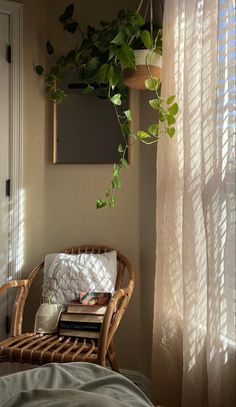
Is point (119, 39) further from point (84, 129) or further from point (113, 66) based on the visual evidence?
point (84, 129)

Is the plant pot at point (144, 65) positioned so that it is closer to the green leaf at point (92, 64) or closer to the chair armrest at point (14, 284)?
the green leaf at point (92, 64)

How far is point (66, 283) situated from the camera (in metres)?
2.45

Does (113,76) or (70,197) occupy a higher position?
(113,76)

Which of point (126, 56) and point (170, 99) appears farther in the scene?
point (126, 56)

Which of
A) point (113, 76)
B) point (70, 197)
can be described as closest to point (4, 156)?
point (70, 197)

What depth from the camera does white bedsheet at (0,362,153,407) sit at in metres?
1.07

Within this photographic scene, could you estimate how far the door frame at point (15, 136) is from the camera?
2678 mm

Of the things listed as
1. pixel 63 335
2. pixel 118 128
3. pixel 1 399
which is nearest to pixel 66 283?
pixel 63 335

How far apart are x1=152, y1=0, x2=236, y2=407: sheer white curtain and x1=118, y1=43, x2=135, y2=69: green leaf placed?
0.17m

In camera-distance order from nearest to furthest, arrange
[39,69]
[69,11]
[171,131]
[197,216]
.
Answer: [197,216] < [171,131] < [69,11] < [39,69]

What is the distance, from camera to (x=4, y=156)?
8.87 ft

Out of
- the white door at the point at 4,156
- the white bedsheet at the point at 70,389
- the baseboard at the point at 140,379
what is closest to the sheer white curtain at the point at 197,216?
the baseboard at the point at 140,379

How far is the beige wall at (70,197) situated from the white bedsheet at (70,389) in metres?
1.32

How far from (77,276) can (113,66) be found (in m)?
1.16
